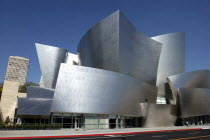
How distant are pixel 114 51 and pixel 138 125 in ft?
43.0

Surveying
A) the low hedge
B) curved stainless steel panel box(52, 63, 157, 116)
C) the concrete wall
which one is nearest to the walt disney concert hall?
curved stainless steel panel box(52, 63, 157, 116)

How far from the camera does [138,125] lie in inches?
1268

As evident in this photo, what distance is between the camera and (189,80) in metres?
35.6

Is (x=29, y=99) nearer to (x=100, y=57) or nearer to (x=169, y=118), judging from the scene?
(x=100, y=57)

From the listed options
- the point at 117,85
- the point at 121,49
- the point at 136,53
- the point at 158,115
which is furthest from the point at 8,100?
the point at 158,115

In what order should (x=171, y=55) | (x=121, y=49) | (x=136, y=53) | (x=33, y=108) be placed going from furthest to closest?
(x=171, y=55) → (x=136, y=53) → (x=121, y=49) → (x=33, y=108)

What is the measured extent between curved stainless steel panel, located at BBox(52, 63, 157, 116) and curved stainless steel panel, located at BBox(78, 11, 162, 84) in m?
4.52

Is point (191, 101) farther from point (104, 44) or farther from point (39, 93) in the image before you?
point (39, 93)

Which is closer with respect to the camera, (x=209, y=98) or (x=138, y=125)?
(x=138, y=125)

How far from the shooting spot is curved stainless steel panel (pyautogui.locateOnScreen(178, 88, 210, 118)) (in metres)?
34.2

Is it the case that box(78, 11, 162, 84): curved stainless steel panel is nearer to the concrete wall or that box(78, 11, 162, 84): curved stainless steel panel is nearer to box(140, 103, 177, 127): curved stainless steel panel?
box(140, 103, 177, 127): curved stainless steel panel

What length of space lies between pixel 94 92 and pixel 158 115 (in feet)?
39.7

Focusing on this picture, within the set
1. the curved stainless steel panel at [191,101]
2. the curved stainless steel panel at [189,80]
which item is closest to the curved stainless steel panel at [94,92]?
the curved stainless steel panel at [189,80]

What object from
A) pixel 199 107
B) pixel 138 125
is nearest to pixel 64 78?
pixel 138 125
